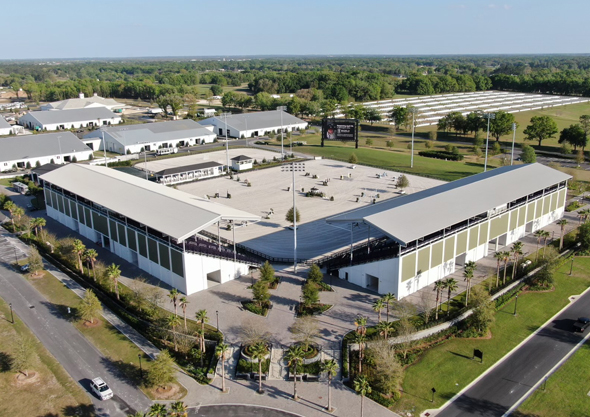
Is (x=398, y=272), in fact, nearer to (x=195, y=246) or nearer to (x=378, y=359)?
(x=378, y=359)

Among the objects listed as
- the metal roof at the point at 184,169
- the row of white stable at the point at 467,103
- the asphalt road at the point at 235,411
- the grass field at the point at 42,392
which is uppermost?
the row of white stable at the point at 467,103

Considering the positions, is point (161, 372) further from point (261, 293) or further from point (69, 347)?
point (261, 293)

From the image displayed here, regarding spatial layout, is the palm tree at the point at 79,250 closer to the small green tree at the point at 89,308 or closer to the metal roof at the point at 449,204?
the small green tree at the point at 89,308

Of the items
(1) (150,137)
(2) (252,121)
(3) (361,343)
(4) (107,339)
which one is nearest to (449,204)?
(3) (361,343)

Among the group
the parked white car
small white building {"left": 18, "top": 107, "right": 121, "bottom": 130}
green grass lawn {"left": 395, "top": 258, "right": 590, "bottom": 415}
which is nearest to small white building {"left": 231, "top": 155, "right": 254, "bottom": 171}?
green grass lawn {"left": 395, "top": 258, "right": 590, "bottom": 415}

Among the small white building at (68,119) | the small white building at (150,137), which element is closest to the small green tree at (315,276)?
the small white building at (150,137)
